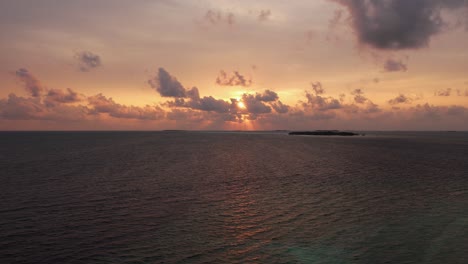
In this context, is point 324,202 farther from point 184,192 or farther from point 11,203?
point 11,203

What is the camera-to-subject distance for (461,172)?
65.3m

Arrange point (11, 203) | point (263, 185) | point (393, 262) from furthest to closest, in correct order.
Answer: point (263, 185) → point (11, 203) → point (393, 262)

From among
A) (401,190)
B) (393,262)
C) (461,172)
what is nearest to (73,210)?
(393,262)

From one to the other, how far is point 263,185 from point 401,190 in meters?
19.6

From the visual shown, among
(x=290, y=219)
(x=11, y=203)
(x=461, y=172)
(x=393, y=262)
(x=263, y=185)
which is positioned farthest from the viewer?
(x=461, y=172)

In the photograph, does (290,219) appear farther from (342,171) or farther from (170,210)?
(342,171)

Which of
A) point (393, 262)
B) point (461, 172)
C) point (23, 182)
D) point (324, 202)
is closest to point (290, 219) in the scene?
point (324, 202)

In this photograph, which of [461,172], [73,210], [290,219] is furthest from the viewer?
[461,172]

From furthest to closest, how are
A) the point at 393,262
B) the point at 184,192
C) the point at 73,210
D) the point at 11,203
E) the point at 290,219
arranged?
the point at 184,192 → the point at 11,203 → the point at 73,210 → the point at 290,219 → the point at 393,262

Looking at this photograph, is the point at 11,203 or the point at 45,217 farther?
the point at 11,203

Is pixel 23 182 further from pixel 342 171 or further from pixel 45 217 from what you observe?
pixel 342 171

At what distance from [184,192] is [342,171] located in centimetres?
3643

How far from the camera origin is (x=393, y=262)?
21.0 metres

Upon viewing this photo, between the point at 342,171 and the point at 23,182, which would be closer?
the point at 23,182
